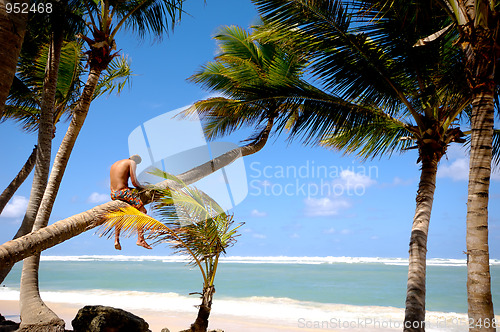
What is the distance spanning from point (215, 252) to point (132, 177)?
65.0 inches

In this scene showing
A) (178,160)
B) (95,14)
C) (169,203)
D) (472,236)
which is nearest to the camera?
(472,236)

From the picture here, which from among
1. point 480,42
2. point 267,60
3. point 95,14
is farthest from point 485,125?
point 95,14

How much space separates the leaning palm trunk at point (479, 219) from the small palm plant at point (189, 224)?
3182 mm

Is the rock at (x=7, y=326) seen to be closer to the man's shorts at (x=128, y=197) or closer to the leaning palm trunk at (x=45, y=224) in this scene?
the leaning palm trunk at (x=45, y=224)

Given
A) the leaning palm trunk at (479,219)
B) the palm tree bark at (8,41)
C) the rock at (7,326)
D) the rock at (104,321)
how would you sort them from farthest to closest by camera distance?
the rock at (7,326) → the rock at (104,321) → the leaning palm trunk at (479,219) → the palm tree bark at (8,41)

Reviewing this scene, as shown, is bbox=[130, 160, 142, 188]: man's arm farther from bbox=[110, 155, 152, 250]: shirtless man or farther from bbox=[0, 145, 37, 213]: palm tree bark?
bbox=[0, 145, 37, 213]: palm tree bark

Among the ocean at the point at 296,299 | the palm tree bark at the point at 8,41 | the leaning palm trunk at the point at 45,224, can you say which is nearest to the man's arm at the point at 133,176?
the leaning palm trunk at the point at 45,224

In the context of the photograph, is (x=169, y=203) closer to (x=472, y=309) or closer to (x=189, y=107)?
(x=189, y=107)

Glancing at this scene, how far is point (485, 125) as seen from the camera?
409 centimetres

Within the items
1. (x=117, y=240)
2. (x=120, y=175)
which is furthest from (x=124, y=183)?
(x=117, y=240)

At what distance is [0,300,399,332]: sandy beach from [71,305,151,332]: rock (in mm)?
3412

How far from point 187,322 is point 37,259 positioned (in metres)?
5.82

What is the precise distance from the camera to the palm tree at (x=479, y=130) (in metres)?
3.84

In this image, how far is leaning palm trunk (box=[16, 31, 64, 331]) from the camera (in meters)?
5.99
